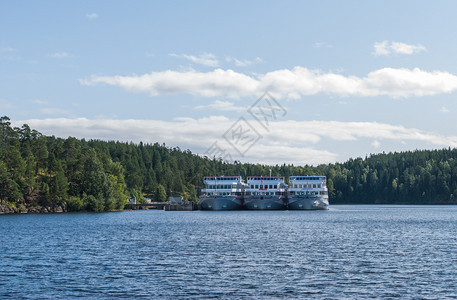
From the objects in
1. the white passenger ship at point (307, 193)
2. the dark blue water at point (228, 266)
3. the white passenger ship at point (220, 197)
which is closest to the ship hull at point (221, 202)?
the white passenger ship at point (220, 197)

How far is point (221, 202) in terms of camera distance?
196375mm

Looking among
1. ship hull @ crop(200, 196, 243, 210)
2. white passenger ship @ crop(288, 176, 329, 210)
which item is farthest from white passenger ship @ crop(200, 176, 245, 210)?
white passenger ship @ crop(288, 176, 329, 210)

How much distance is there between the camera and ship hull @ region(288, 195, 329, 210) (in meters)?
193

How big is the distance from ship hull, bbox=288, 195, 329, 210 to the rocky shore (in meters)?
81.4

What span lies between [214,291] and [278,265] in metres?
14.2

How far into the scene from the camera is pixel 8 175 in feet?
531

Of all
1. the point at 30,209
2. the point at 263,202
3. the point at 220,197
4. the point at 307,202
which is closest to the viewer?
the point at 30,209

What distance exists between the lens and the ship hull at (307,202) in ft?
633

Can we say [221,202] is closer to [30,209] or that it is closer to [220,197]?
[220,197]

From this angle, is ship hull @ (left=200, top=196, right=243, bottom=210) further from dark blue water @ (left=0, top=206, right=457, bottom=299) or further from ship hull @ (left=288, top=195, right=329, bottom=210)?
dark blue water @ (left=0, top=206, right=457, bottom=299)

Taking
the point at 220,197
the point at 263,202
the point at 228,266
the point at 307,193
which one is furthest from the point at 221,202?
the point at 228,266

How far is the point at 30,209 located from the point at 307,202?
3818 inches

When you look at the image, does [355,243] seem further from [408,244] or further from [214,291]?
[214,291]

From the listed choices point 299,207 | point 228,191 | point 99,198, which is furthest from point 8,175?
point 299,207
